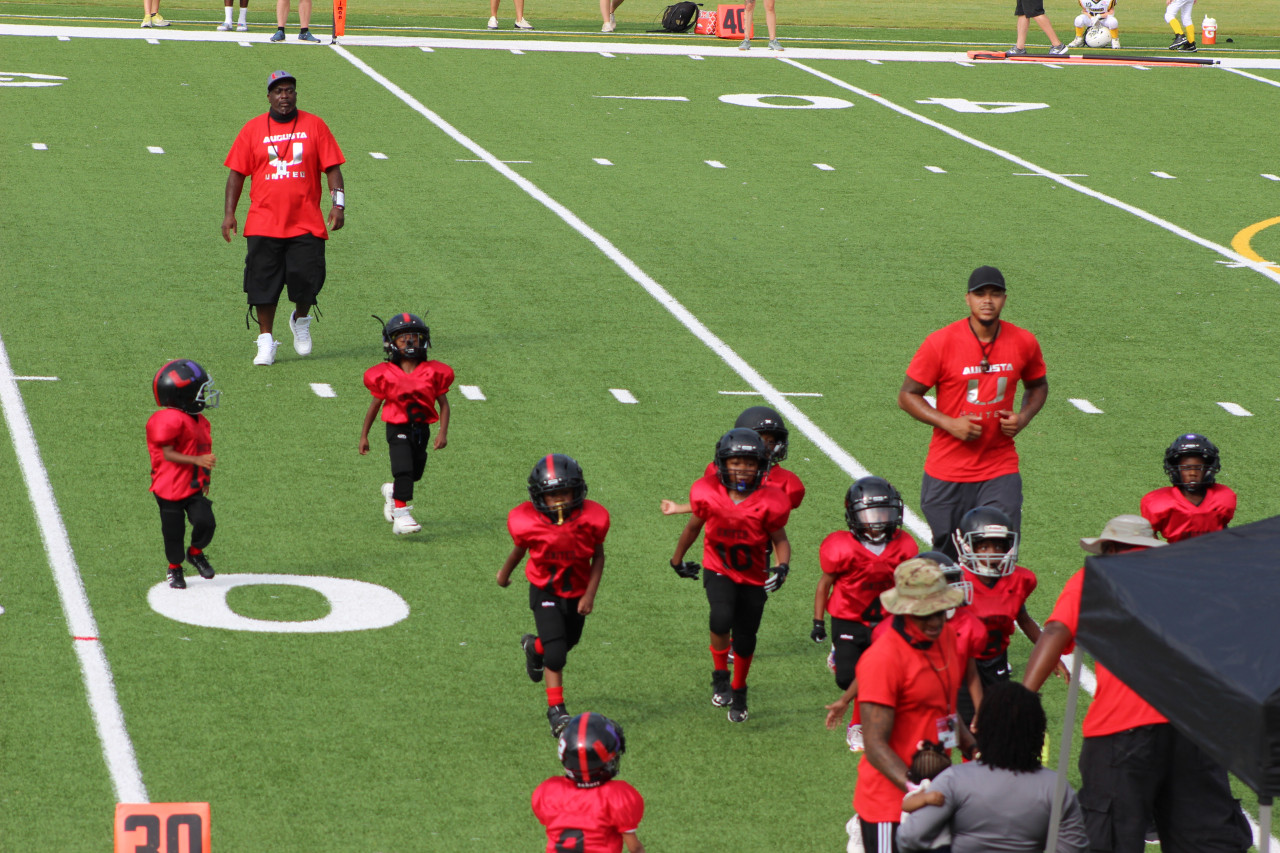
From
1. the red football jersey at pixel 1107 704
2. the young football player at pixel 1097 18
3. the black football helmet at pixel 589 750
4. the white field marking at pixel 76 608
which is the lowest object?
the white field marking at pixel 76 608

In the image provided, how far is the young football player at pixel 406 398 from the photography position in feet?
34.2

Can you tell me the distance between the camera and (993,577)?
7.33 m

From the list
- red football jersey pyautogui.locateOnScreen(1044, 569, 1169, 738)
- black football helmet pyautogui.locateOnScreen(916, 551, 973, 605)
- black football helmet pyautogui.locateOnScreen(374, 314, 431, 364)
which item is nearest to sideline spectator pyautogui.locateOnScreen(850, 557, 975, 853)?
black football helmet pyautogui.locateOnScreen(916, 551, 973, 605)

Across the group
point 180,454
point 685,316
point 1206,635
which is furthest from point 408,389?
point 1206,635

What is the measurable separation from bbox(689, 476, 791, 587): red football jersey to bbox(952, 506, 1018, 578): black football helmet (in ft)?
3.22

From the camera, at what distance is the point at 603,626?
9.27 metres

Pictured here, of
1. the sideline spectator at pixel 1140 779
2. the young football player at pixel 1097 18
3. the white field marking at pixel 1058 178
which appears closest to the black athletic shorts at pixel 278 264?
the sideline spectator at pixel 1140 779

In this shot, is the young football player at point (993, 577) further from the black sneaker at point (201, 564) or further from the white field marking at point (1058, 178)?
the white field marking at point (1058, 178)

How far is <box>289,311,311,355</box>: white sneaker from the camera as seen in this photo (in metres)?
13.9

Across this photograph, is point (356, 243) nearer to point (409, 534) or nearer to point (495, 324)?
point (495, 324)

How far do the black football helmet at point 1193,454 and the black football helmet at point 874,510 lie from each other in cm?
185

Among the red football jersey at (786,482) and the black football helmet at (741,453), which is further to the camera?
the red football jersey at (786,482)

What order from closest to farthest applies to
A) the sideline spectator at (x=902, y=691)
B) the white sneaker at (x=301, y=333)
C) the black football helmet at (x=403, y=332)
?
the sideline spectator at (x=902, y=691) < the black football helmet at (x=403, y=332) < the white sneaker at (x=301, y=333)

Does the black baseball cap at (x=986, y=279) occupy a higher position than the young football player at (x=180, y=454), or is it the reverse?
the black baseball cap at (x=986, y=279)
